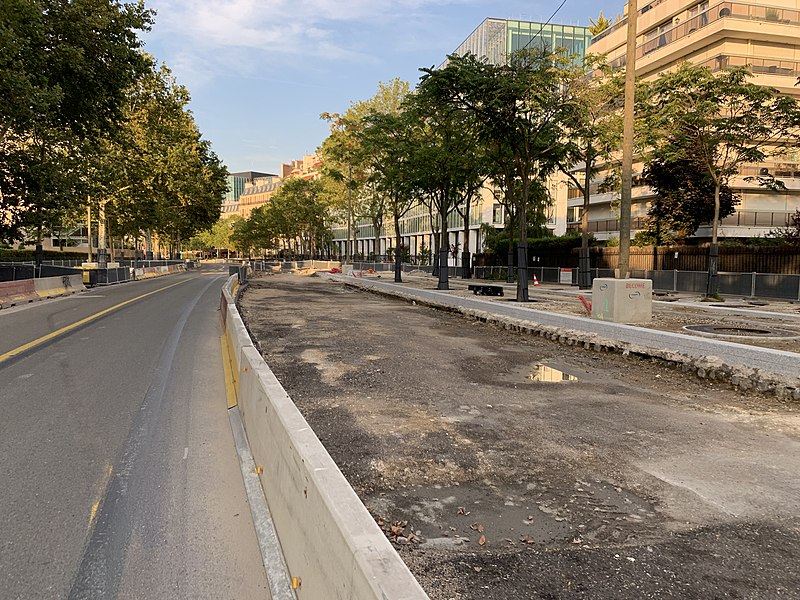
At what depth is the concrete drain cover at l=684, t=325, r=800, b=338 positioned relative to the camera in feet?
40.9

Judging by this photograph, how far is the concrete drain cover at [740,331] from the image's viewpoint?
1247cm

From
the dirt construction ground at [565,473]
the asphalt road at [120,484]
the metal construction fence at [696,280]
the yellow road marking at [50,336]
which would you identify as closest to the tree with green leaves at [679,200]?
the metal construction fence at [696,280]

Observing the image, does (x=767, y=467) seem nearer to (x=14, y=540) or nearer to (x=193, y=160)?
(x=14, y=540)

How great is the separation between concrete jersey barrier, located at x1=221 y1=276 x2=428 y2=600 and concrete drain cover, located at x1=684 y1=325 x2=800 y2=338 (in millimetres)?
11244

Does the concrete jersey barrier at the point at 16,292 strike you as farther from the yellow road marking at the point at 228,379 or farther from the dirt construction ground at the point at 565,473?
the dirt construction ground at the point at 565,473

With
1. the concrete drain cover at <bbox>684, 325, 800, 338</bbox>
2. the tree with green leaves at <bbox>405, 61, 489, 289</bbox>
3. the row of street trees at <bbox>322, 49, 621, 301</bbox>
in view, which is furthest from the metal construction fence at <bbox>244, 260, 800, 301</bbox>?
the concrete drain cover at <bbox>684, 325, 800, 338</bbox>

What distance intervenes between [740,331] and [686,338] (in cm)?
353

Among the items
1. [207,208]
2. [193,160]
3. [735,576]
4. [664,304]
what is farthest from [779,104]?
[207,208]

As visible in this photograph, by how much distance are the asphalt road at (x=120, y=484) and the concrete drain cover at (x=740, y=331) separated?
10.6m

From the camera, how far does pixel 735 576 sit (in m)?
3.35

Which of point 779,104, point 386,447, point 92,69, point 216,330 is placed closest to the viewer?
point 386,447

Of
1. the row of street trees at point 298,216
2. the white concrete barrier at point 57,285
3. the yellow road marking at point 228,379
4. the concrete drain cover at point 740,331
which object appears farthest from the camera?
the row of street trees at point 298,216

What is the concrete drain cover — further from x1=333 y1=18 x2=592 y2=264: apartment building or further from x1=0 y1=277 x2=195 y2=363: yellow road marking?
x1=333 y1=18 x2=592 y2=264: apartment building

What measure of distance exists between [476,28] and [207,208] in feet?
149
